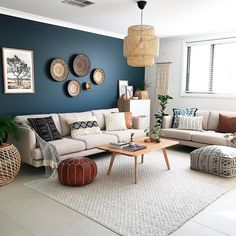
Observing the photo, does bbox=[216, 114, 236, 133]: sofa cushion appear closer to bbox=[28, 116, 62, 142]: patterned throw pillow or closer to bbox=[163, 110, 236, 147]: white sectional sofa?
bbox=[163, 110, 236, 147]: white sectional sofa

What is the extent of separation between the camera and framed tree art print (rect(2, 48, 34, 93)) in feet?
13.4

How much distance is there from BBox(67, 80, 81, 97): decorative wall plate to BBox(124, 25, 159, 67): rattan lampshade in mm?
1888

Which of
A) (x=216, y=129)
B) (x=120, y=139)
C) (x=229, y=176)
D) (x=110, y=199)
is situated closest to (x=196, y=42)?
(x=216, y=129)

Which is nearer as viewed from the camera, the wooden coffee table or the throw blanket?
the wooden coffee table

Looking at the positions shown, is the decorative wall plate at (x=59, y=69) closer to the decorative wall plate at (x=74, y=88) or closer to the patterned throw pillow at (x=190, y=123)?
the decorative wall plate at (x=74, y=88)

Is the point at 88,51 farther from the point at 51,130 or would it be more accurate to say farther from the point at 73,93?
the point at 51,130

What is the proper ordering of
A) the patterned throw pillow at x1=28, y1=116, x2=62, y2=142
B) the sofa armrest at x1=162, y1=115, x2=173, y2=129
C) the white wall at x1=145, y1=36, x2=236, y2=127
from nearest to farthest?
the patterned throw pillow at x1=28, y1=116, x2=62, y2=142 < the sofa armrest at x1=162, y1=115, x2=173, y2=129 < the white wall at x1=145, y1=36, x2=236, y2=127

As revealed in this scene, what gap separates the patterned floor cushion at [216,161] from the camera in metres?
3.58

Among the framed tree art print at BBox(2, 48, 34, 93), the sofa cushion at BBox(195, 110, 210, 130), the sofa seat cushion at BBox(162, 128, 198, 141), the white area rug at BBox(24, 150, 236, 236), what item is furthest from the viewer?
the sofa cushion at BBox(195, 110, 210, 130)

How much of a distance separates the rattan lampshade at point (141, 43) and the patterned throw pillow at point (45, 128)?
5.59ft

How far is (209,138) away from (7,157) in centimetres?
340

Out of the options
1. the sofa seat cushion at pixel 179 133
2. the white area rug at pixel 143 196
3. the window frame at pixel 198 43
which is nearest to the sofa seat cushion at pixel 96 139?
the white area rug at pixel 143 196

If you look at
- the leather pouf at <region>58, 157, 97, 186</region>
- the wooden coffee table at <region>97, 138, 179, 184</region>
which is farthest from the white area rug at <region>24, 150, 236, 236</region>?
the wooden coffee table at <region>97, 138, 179, 184</region>

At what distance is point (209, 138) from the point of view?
4578 millimetres
